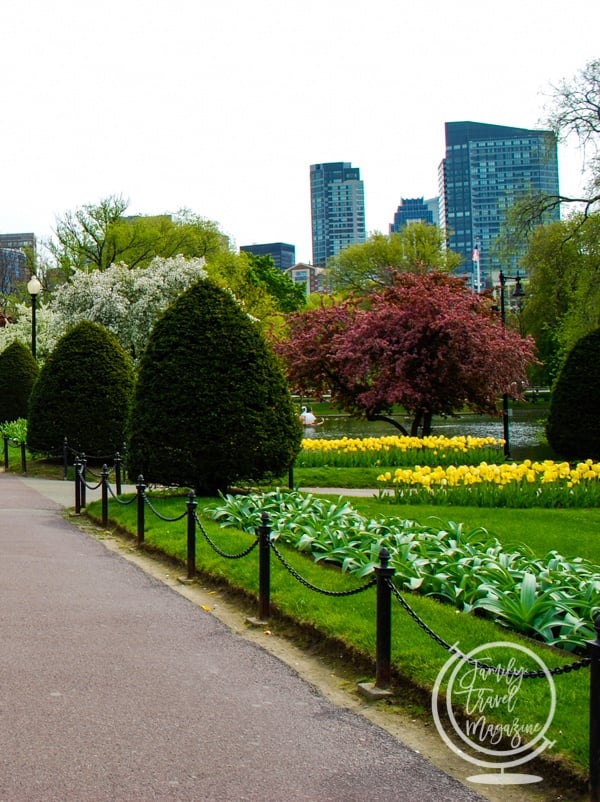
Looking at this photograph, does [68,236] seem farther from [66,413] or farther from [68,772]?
[68,772]

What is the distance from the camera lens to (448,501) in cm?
1430

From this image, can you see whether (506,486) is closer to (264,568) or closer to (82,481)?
(82,481)

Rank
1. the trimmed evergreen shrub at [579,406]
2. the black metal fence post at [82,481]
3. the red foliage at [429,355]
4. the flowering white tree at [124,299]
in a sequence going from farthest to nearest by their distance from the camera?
1. the flowering white tree at [124,299]
2. the red foliage at [429,355]
3. the trimmed evergreen shrub at [579,406]
4. the black metal fence post at [82,481]

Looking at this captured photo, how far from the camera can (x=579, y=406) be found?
20375 mm

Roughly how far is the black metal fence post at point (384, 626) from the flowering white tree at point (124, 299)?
112 ft

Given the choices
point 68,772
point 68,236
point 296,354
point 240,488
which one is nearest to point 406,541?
point 68,772

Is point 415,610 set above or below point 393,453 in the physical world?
below

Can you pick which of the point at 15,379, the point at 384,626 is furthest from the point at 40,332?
the point at 384,626

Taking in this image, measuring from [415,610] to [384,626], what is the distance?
1314mm

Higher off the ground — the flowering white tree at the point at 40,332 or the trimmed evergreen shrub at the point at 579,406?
the flowering white tree at the point at 40,332
